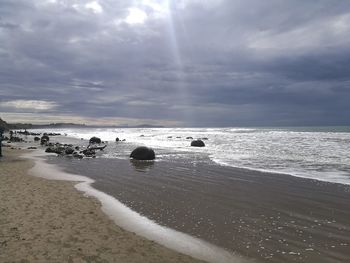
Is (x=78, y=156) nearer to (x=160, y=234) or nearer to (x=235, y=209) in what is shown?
(x=235, y=209)

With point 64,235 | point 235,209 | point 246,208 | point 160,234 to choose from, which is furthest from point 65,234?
point 246,208

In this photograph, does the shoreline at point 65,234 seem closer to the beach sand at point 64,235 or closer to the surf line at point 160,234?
the beach sand at point 64,235

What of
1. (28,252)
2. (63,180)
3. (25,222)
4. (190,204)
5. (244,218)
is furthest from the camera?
(63,180)

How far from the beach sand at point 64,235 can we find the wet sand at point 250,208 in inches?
65.7

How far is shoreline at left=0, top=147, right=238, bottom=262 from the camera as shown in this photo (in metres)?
8.08

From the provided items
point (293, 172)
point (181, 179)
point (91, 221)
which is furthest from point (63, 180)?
point (293, 172)

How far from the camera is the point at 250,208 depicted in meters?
12.8

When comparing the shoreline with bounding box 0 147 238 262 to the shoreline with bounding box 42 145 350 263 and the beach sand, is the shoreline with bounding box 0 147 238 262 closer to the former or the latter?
the beach sand

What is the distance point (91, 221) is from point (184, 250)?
372 cm

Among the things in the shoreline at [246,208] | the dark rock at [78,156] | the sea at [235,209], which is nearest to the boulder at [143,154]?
the dark rock at [78,156]

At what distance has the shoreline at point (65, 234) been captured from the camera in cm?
808

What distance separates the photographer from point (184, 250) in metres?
8.77

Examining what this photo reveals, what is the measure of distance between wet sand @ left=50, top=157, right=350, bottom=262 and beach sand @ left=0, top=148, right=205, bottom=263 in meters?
1.67

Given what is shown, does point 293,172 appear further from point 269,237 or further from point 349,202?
point 269,237
